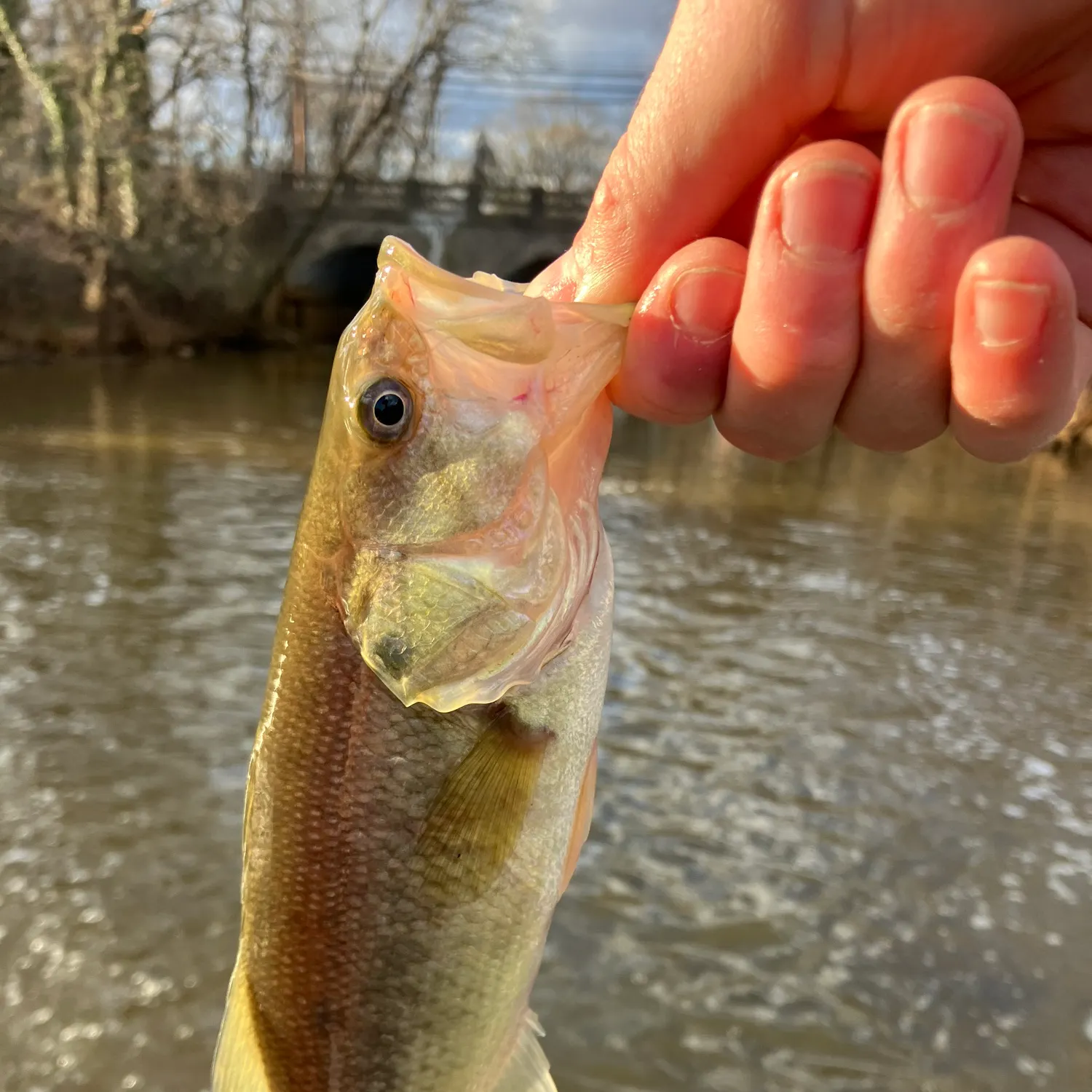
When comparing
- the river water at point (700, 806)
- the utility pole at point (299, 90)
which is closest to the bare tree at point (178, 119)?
the utility pole at point (299, 90)

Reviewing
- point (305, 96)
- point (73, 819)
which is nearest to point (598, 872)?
point (73, 819)

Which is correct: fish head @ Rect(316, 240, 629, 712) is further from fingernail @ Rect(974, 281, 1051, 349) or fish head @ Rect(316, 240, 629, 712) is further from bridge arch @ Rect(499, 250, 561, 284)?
bridge arch @ Rect(499, 250, 561, 284)

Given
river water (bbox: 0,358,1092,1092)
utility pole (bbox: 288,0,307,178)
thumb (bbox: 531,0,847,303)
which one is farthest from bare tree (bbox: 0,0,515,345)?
thumb (bbox: 531,0,847,303)

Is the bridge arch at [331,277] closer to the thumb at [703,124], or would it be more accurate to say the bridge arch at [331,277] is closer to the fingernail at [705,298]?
the thumb at [703,124]

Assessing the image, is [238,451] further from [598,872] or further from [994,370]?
[994,370]

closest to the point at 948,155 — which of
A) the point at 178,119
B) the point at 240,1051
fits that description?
the point at 240,1051

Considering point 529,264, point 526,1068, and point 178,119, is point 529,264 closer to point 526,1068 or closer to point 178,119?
point 178,119
